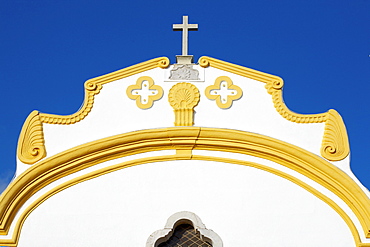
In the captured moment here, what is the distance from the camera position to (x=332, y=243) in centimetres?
1072

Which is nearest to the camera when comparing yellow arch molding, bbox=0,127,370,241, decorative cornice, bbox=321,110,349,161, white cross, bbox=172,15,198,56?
yellow arch molding, bbox=0,127,370,241

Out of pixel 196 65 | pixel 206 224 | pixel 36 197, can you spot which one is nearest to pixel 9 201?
pixel 36 197

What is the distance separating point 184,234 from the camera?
36.3ft

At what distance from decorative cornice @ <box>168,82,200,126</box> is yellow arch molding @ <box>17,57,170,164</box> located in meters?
0.55

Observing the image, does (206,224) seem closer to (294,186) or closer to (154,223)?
(154,223)

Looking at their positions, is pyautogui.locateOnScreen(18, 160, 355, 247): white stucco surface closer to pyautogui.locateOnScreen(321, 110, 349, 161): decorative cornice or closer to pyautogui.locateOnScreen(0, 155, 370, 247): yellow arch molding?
pyautogui.locateOnScreen(0, 155, 370, 247): yellow arch molding

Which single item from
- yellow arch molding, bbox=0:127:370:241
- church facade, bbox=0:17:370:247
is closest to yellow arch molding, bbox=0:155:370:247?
church facade, bbox=0:17:370:247

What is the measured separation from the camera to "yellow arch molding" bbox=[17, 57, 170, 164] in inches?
452

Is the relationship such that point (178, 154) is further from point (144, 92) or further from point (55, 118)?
point (55, 118)

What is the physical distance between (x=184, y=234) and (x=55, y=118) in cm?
297

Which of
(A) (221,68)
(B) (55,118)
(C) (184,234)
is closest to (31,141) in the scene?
(B) (55,118)

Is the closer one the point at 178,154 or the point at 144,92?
the point at 178,154

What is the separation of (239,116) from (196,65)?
4.16 ft

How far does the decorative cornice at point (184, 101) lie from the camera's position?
464 inches
